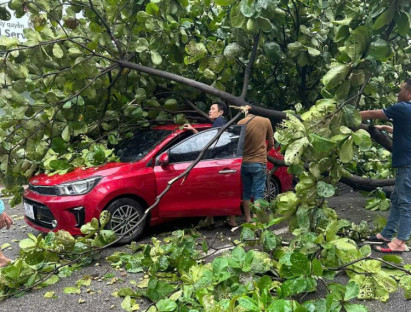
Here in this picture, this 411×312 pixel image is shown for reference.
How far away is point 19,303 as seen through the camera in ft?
10.5

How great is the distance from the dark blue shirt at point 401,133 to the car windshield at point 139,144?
9.53ft

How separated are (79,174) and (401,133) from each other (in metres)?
3.71

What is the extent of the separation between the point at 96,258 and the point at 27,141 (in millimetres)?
1577

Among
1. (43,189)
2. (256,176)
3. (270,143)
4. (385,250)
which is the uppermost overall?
(270,143)

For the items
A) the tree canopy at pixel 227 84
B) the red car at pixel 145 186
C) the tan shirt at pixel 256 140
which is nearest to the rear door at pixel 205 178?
the red car at pixel 145 186

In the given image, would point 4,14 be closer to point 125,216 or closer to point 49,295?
point 125,216

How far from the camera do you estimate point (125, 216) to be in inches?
185

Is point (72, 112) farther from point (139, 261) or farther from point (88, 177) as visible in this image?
point (139, 261)

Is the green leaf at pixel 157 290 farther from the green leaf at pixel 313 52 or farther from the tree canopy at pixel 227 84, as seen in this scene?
the green leaf at pixel 313 52

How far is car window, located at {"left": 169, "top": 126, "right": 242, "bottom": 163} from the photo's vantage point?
4.98 meters

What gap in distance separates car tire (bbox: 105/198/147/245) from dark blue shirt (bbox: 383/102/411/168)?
3098 millimetres

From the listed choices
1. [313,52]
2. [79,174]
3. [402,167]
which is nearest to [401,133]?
[402,167]

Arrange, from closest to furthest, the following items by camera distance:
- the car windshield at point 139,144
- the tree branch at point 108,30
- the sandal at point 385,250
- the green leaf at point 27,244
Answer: the green leaf at point 27,244, the sandal at point 385,250, the tree branch at point 108,30, the car windshield at point 139,144

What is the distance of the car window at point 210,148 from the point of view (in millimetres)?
4984
